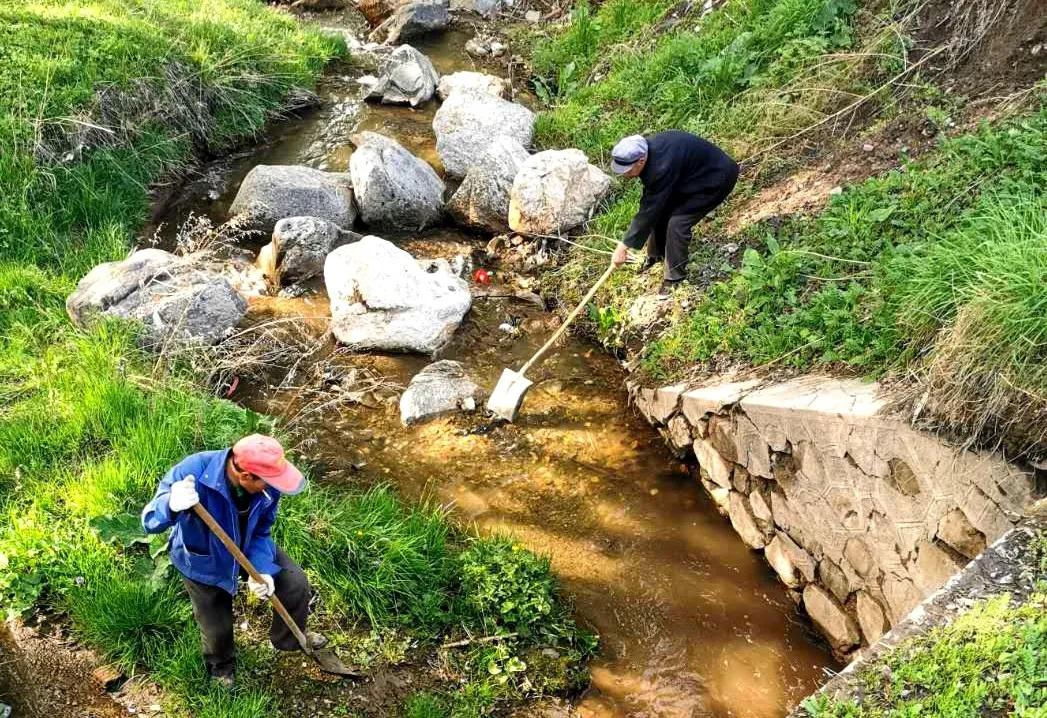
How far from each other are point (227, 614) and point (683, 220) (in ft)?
14.4

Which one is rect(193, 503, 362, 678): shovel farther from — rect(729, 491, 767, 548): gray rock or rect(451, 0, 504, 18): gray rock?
rect(451, 0, 504, 18): gray rock

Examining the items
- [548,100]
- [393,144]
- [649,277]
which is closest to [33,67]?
[393,144]

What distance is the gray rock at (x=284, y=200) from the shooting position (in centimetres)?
799

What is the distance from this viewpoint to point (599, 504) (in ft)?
17.7

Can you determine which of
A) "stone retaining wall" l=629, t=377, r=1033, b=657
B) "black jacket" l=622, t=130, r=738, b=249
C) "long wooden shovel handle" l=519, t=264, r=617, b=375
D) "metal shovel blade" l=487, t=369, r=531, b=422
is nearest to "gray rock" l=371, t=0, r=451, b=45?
"black jacket" l=622, t=130, r=738, b=249

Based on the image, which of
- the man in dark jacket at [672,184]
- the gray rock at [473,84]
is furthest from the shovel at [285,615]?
the gray rock at [473,84]

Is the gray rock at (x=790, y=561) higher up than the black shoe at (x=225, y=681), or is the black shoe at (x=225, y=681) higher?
the gray rock at (x=790, y=561)

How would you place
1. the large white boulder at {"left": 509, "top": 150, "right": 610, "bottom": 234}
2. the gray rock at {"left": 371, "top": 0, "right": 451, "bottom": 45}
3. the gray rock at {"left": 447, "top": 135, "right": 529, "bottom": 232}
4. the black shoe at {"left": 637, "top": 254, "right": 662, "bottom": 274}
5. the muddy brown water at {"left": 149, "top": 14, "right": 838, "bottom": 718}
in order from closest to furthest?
the muddy brown water at {"left": 149, "top": 14, "right": 838, "bottom": 718} → the black shoe at {"left": 637, "top": 254, "right": 662, "bottom": 274} → the large white boulder at {"left": 509, "top": 150, "right": 610, "bottom": 234} → the gray rock at {"left": 447, "top": 135, "right": 529, "bottom": 232} → the gray rock at {"left": 371, "top": 0, "right": 451, "bottom": 45}

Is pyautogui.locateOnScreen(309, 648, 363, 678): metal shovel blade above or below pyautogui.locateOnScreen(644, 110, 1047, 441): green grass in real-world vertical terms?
below

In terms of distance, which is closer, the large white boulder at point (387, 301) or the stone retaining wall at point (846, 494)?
the stone retaining wall at point (846, 494)

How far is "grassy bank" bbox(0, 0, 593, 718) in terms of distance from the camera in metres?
4.02

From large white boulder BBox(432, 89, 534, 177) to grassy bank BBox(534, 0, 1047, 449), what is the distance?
1.23ft

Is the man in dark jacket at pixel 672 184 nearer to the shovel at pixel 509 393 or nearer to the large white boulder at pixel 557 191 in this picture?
the shovel at pixel 509 393

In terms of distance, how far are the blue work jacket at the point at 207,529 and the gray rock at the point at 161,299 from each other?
114 inches
